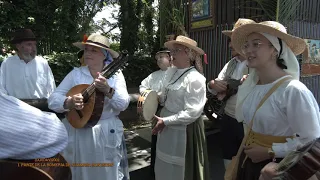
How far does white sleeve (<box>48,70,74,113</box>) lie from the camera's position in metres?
2.40

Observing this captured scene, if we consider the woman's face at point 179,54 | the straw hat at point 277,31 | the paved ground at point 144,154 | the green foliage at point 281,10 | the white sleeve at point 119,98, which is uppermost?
the green foliage at point 281,10

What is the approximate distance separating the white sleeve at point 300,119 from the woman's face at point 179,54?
1.49 meters

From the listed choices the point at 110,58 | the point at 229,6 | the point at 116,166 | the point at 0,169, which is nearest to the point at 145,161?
the point at 116,166

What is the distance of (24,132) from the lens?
1271 millimetres

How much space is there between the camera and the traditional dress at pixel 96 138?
2436 mm

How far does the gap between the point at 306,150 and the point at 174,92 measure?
5.80 ft

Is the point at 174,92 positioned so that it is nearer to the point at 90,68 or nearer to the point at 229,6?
the point at 90,68

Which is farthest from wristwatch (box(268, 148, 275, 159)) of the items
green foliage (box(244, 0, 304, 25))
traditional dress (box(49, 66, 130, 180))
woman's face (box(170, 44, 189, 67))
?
green foliage (box(244, 0, 304, 25))

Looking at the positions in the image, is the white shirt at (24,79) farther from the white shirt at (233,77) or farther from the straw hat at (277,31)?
the straw hat at (277,31)

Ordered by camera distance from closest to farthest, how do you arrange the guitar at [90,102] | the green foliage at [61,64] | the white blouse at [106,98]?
the guitar at [90,102], the white blouse at [106,98], the green foliage at [61,64]

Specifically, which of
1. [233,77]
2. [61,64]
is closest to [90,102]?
[233,77]

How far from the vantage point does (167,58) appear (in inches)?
190

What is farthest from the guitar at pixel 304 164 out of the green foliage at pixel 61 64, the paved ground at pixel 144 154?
the green foliage at pixel 61 64

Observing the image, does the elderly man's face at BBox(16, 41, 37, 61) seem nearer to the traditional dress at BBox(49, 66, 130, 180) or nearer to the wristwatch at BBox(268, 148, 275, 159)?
the traditional dress at BBox(49, 66, 130, 180)
